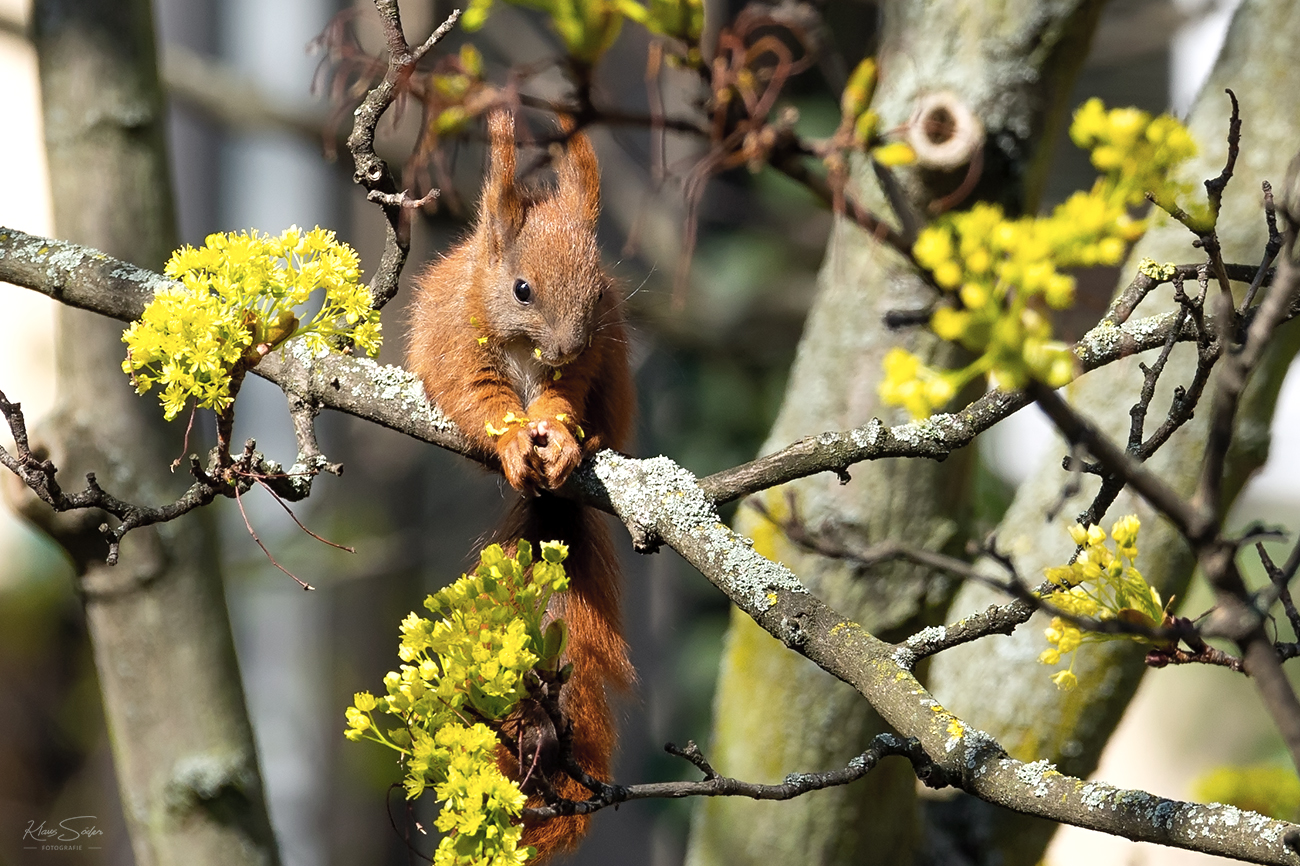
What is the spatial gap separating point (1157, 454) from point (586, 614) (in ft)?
3.09

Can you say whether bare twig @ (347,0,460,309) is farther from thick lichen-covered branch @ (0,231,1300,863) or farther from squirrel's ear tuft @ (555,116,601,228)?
squirrel's ear tuft @ (555,116,601,228)

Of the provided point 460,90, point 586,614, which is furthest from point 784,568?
point 586,614

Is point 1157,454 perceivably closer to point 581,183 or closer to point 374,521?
point 581,183

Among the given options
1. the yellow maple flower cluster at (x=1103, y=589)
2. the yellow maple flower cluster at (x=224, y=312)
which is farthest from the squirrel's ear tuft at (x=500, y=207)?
the yellow maple flower cluster at (x=1103, y=589)

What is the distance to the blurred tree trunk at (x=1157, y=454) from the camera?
183 centimetres

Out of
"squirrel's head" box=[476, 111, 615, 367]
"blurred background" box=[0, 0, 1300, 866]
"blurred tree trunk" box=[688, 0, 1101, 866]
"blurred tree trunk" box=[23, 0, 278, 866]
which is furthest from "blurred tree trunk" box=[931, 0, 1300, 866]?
"blurred background" box=[0, 0, 1300, 866]

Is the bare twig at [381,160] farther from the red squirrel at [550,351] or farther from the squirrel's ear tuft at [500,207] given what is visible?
the squirrel's ear tuft at [500,207]

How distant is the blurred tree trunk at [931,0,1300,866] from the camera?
Answer: 1830mm

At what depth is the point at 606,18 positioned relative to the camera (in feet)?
2.02

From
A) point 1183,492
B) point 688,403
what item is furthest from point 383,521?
point 1183,492

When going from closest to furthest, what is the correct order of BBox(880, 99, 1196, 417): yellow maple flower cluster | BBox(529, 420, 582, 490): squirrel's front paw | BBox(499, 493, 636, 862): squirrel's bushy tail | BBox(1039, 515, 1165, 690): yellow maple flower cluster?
1. BBox(880, 99, 1196, 417): yellow maple flower cluster
2. BBox(1039, 515, 1165, 690): yellow maple flower cluster
3. BBox(529, 420, 582, 490): squirrel's front paw
4. BBox(499, 493, 636, 862): squirrel's bushy tail

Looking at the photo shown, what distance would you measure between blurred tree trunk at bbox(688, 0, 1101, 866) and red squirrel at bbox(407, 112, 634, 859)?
33 cm

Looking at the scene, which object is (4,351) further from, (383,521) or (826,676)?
(826,676)

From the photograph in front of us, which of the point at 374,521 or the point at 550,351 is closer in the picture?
the point at 550,351
